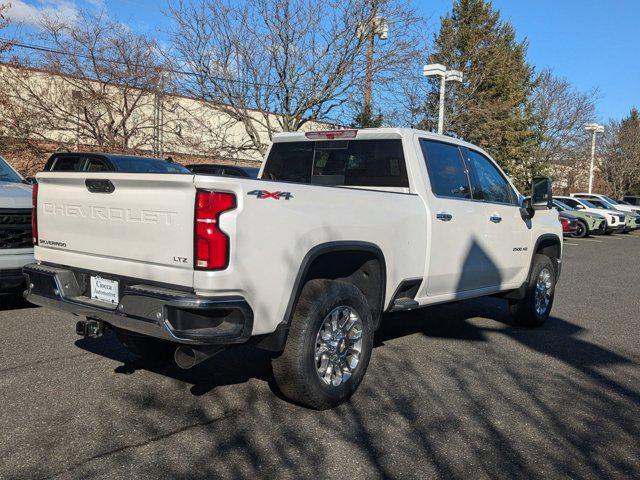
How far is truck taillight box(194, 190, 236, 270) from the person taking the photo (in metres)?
3.44

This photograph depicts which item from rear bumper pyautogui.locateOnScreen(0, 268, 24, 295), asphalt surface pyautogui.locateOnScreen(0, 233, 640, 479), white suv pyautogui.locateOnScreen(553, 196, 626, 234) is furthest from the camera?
white suv pyautogui.locateOnScreen(553, 196, 626, 234)

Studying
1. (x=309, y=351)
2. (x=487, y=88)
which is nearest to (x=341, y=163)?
(x=309, y=351)

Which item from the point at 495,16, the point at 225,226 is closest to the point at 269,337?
the point at 225,226

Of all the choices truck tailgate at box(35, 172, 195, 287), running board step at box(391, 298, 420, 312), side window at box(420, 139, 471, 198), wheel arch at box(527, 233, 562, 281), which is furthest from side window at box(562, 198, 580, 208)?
truck tailgate at box(35, 172, 195, 287)

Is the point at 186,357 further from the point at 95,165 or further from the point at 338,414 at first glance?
the point at 95,165

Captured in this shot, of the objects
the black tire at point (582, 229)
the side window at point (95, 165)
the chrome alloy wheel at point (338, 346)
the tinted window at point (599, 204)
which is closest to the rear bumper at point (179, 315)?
the chrome alloy wheel at point (338, 346)

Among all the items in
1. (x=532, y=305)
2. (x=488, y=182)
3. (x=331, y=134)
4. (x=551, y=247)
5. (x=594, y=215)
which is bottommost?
(x=532, y=305)

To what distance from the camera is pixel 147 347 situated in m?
5.11

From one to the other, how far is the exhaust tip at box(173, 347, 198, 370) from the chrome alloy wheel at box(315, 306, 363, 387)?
2.80ft

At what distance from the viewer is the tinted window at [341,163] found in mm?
5273

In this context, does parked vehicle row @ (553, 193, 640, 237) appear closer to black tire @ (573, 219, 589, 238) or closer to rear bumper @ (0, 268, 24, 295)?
black tire @ (573, 219, 589, 238)

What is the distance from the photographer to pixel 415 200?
4.97m

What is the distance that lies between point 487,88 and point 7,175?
2577 centimetres

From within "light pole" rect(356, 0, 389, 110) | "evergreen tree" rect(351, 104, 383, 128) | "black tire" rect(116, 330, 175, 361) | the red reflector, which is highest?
"light pole" rect(356, 0, 389, 110)
